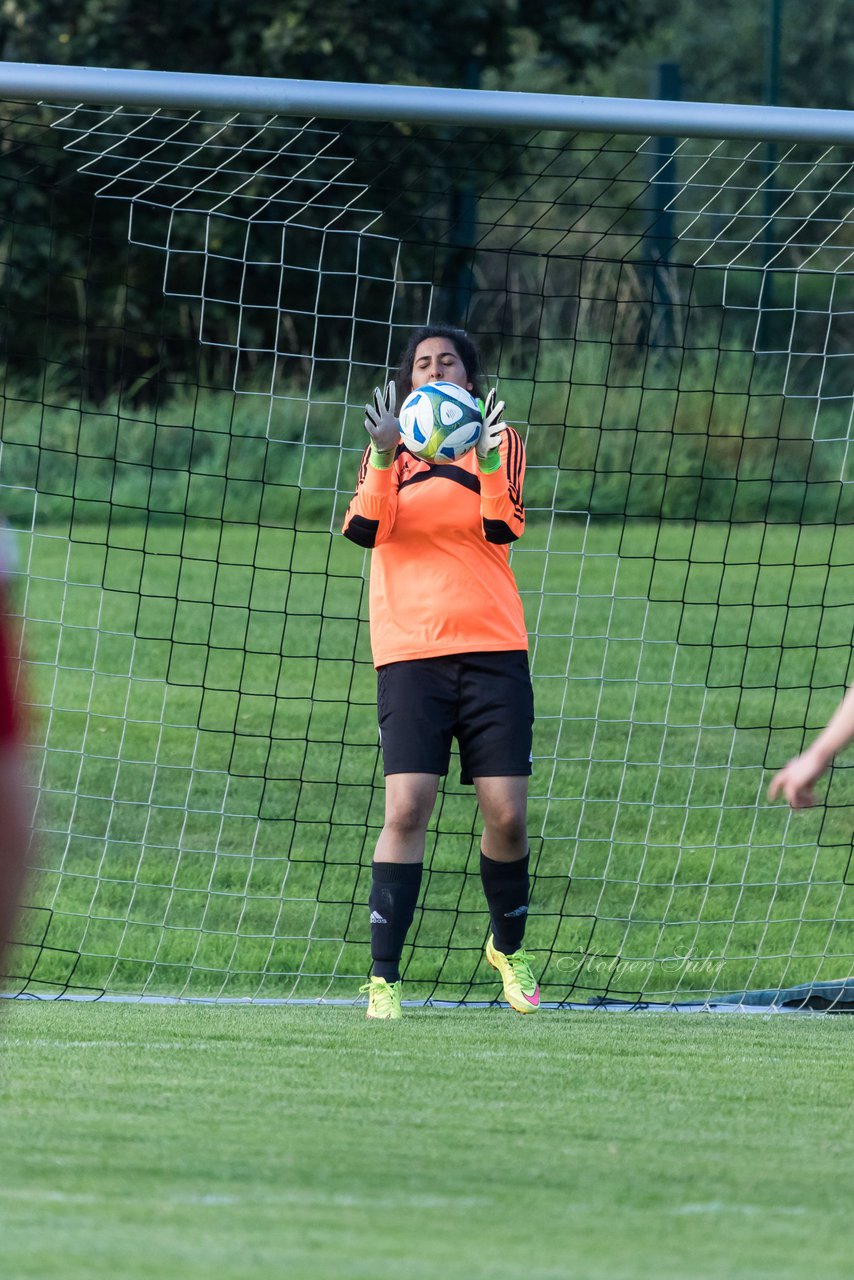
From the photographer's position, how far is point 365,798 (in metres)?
9.88

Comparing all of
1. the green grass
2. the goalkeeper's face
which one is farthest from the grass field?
the green grass

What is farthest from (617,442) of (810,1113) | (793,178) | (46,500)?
(810,1113)

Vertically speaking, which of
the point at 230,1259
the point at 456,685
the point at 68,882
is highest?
the point at 456,685

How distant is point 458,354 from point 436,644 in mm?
991

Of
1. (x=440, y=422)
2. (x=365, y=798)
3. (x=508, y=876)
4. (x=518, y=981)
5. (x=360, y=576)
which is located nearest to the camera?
(x=440, y=422)

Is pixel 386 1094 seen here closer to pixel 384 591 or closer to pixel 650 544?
pixel 384 591

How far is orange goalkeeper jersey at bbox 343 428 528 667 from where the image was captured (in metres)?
5.56

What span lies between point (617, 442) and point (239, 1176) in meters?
12.2

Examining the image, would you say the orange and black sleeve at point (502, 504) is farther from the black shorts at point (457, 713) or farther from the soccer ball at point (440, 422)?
the black shorts at point (457, 713)

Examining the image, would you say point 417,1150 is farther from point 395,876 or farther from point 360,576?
point 360,576

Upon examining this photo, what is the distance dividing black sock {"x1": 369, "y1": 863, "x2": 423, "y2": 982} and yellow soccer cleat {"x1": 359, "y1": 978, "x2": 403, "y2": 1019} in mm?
24

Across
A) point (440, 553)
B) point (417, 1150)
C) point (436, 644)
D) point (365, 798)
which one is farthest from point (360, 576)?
point (417, 1150)

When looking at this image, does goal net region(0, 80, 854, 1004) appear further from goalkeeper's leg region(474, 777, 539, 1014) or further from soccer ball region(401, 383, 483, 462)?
goalkeeper's leg region(474, 777, 539, 1014)

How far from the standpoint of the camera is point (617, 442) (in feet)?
50.0
